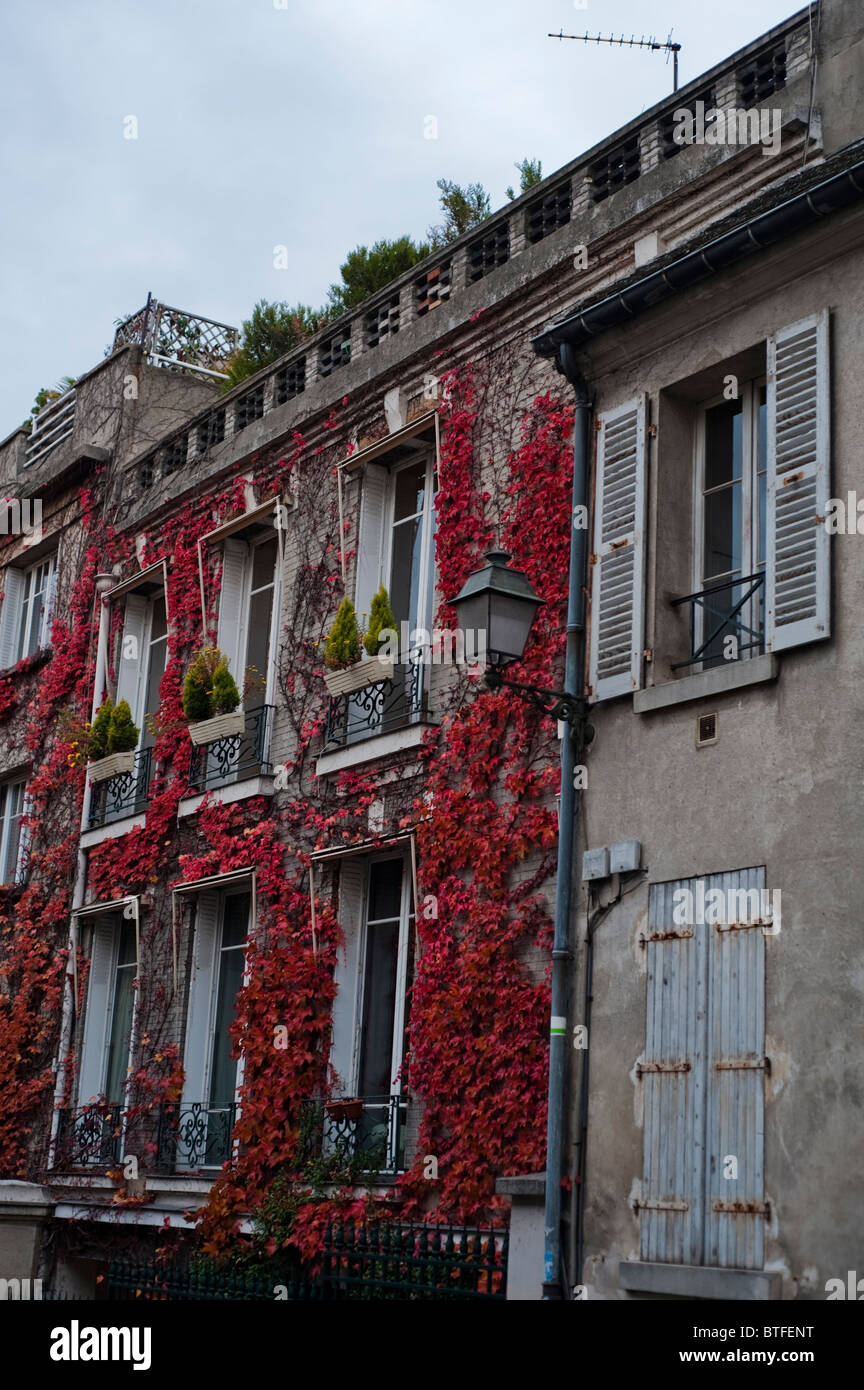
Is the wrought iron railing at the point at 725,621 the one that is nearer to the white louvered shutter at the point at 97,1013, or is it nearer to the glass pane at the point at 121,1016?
the glass pane at the point at 121,1016

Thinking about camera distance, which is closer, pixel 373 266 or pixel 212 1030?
pixel 212 1030

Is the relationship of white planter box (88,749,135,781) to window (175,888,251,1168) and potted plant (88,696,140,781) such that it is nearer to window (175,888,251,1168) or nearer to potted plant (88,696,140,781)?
potted plant (88,696,140,781)

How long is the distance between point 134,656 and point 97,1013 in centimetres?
385

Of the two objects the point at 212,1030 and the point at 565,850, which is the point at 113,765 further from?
the point at 565,850

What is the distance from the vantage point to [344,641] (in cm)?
1421

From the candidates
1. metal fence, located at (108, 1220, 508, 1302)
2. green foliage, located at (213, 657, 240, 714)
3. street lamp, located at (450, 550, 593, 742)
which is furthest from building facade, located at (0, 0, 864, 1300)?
street lamp, located at (450, 550, 593, 742)

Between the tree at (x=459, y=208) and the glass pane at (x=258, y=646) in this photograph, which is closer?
the glass pane at (x=258, y=646)

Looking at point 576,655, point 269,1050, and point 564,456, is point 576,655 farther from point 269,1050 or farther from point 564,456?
point 269,1050

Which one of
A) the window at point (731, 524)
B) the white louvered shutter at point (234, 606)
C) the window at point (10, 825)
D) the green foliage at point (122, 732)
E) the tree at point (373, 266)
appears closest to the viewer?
the window at point (731, 524)

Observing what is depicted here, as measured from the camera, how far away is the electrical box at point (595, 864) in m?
10.5

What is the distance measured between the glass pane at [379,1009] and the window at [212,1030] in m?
1.73

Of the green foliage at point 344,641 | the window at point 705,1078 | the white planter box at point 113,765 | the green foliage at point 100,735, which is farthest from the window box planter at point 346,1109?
the green foliage at point 100,735

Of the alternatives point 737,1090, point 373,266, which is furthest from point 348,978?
point 373,266

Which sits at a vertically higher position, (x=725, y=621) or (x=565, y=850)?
(x=725, y=621)
